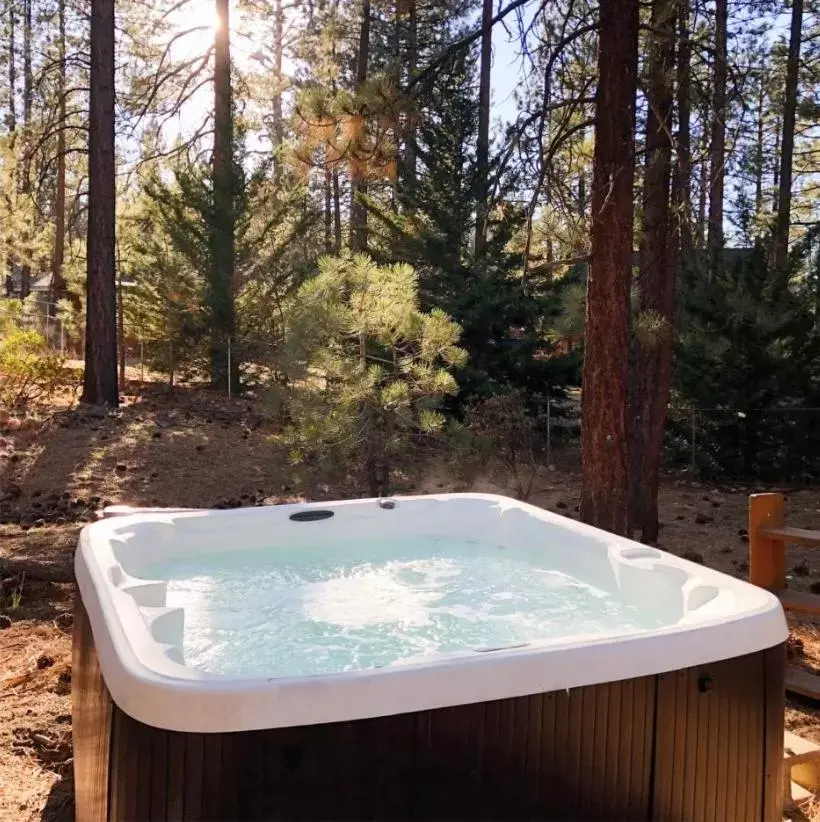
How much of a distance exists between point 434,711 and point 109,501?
16.7 ft

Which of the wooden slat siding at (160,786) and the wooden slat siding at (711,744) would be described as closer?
the wooden slat siding at (160,786)

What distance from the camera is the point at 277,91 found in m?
10.6

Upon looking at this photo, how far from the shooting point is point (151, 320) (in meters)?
9.61

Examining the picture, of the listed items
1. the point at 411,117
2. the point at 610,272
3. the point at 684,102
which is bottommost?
the point at 610,272

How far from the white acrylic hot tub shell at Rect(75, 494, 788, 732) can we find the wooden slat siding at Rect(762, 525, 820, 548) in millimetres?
511

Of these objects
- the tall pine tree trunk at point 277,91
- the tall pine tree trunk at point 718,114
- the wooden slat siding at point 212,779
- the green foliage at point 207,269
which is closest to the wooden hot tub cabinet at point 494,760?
the wooden slat siding at point 212,779

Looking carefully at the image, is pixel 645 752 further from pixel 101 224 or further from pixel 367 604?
pixel 101 224

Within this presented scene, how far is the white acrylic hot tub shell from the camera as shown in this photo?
4.82 feet

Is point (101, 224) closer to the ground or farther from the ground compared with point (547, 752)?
farther from the ground

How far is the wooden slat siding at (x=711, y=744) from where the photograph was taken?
5.87 feet

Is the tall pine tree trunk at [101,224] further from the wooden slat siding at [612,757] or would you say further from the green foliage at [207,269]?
the wooden slat siding at [612,757]

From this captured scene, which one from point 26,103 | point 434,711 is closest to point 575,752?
point 434,711

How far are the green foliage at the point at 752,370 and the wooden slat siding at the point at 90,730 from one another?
238 inches

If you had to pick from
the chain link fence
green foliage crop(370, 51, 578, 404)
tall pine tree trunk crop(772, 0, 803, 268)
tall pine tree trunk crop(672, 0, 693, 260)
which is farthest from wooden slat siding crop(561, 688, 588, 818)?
tall pine tree trunk crop(772, 0, 803, 268)
